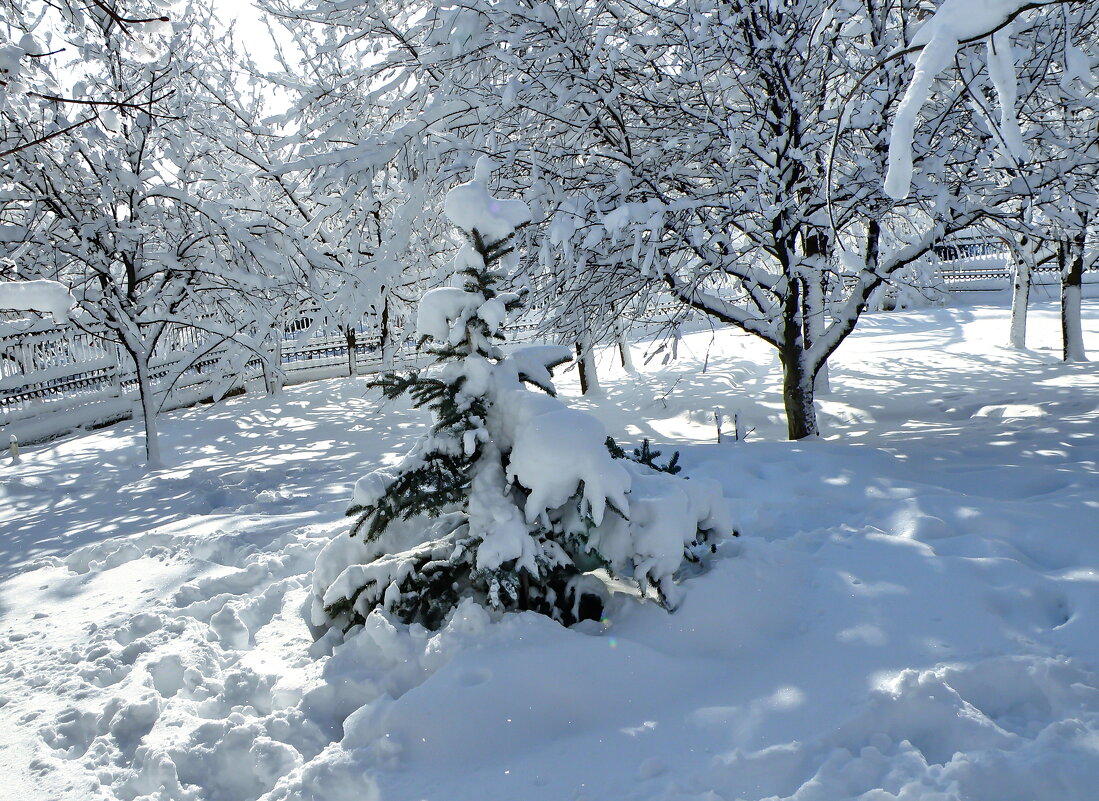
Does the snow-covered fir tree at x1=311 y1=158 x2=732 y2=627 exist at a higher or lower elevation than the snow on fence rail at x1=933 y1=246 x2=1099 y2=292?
lower

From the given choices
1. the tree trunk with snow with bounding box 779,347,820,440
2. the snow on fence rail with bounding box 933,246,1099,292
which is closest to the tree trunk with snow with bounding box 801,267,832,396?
the tree trunk with snow with bounding box 779,347,820,440

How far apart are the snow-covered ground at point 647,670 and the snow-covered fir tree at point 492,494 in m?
0.18

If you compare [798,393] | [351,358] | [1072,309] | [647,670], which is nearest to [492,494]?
[647,670]

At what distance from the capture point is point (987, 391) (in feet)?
35.8

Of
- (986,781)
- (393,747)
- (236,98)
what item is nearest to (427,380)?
(393,747)

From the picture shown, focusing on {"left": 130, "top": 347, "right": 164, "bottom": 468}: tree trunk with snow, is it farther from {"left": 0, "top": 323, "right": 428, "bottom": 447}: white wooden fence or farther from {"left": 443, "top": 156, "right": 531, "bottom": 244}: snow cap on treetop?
{"left": 443, "top": 156, "right": 531, "bottom": 244}: snow cap on treetop

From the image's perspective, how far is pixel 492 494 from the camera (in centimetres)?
328

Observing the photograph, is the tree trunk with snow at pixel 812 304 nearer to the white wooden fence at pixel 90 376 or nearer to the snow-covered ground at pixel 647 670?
the snow-covered ground at pixel 647 670

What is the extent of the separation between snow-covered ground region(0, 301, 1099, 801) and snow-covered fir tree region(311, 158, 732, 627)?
0.18m

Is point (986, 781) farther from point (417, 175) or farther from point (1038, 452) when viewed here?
point (417, 175)

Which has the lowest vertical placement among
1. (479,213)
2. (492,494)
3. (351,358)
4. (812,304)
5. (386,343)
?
(492,494)

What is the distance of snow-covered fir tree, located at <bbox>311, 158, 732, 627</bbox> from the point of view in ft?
10.2

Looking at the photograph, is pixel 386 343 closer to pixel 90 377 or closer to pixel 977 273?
pixel 90 377

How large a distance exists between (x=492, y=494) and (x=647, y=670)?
981 millimetres
